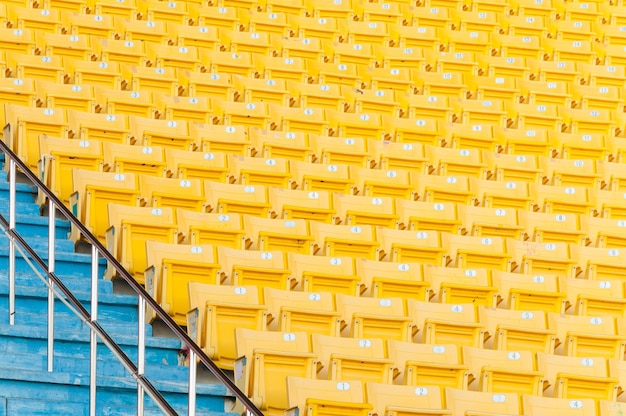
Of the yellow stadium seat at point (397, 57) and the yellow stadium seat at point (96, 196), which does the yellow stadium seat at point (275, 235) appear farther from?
the yellow stadium seat at point (397, 57)

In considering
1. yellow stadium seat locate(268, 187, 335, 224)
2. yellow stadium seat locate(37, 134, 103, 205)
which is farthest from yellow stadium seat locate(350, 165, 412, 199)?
yellow stadium seat locate(37, 134, 103, 205)

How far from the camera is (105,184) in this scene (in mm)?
7711

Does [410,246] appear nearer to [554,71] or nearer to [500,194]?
[500,194]

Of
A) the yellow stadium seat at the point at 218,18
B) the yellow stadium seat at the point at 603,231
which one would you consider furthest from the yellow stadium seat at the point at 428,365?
the yellow stadium seat at the point at 218,18

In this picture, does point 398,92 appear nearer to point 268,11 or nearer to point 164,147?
point 268,11

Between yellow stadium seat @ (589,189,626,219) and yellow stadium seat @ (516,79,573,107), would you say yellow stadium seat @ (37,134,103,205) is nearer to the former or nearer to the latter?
yellow stadium seat @ (589,189,626,219)

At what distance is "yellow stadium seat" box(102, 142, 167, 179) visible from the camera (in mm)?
8258

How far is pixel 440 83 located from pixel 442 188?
2456 millimetres

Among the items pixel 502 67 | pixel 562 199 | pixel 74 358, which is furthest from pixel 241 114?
pixel 74 358

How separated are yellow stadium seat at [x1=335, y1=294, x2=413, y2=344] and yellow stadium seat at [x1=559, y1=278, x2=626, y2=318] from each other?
4.19 feet

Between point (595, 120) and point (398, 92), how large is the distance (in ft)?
5.52

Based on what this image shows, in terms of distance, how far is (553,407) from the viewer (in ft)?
19.1

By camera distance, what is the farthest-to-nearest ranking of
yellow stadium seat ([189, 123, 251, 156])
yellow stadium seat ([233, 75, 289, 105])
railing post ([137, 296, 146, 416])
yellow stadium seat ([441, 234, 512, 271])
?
yellow stadium seat ([233, 75, 289, 105]), yellow stadium seat ([189, 123, 251, 156]), yellow stadium seat ([441, 234, 512, 271]), railing post ([137, 296, 146, 416])

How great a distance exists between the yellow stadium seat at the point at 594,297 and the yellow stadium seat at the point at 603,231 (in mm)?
917
